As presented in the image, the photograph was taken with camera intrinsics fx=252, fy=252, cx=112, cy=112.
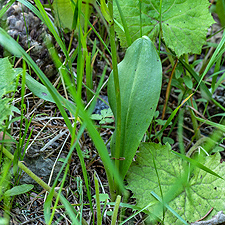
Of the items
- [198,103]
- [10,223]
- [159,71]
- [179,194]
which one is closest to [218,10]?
[198,103]

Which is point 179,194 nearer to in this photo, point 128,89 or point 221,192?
point 221,192

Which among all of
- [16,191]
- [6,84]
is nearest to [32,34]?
[6,84]

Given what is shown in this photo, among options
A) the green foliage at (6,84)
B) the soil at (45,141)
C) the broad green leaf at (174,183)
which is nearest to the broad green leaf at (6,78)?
the green foliage at (6,84)

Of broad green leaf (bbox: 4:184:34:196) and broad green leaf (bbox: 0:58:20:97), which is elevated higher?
broad green leaf (bbox: 0:58:20:97)

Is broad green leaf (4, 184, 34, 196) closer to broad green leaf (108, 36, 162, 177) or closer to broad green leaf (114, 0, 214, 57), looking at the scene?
broad green leaf (108, 36, 162, 177)

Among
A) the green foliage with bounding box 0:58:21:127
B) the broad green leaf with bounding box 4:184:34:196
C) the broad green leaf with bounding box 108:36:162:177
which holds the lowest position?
the broad green leaf with bounding box 4:184:34:196

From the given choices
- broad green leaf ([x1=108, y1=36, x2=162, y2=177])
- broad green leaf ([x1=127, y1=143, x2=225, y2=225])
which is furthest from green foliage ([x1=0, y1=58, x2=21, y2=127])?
broad green leaf ([x1=127, y1=143, x2=225, y2=225])

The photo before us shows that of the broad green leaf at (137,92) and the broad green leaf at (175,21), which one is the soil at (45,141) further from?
the broad green leaf at (175,21)
